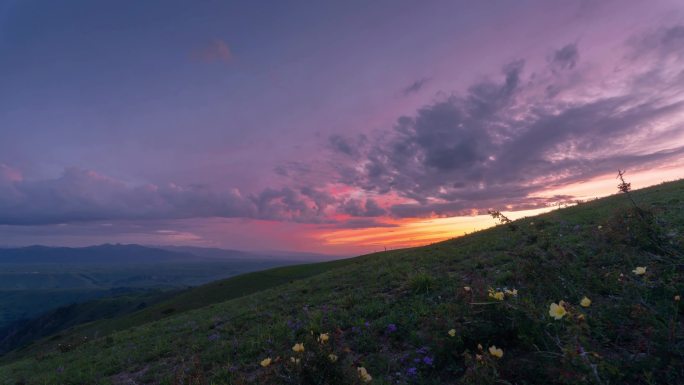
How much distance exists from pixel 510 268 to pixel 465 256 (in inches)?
199

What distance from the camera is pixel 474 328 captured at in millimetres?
6574

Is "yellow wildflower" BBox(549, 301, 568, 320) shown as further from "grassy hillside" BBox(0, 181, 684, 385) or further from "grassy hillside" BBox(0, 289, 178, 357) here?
"grassy hillside" BBox(0, 289, 178, 357)

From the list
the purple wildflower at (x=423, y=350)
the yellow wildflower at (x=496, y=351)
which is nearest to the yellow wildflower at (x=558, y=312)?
the yellow wildflower at (x=496, y=351)

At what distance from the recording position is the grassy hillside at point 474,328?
460 cm

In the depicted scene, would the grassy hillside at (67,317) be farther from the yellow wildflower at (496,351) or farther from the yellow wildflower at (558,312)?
the yellow wildflower at (558,312)

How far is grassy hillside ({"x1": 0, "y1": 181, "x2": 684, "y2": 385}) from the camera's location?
4.60 m

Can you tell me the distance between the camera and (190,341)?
13.9m

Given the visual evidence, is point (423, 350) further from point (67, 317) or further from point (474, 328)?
point (67, 317)

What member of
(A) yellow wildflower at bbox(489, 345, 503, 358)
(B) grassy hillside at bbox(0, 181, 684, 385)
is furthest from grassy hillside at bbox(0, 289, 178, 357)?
(A) yellow wildflower at bbox(489, 345, 503, 358)

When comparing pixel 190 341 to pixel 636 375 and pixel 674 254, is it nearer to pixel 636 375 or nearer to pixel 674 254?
pixel 636 375

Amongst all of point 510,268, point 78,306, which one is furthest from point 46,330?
point 510,268

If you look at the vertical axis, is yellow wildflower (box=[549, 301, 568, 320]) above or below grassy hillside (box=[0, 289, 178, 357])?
above

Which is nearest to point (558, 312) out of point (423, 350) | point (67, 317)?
point (423, 350)

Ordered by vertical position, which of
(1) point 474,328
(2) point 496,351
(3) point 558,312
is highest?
(3) point 558,312
